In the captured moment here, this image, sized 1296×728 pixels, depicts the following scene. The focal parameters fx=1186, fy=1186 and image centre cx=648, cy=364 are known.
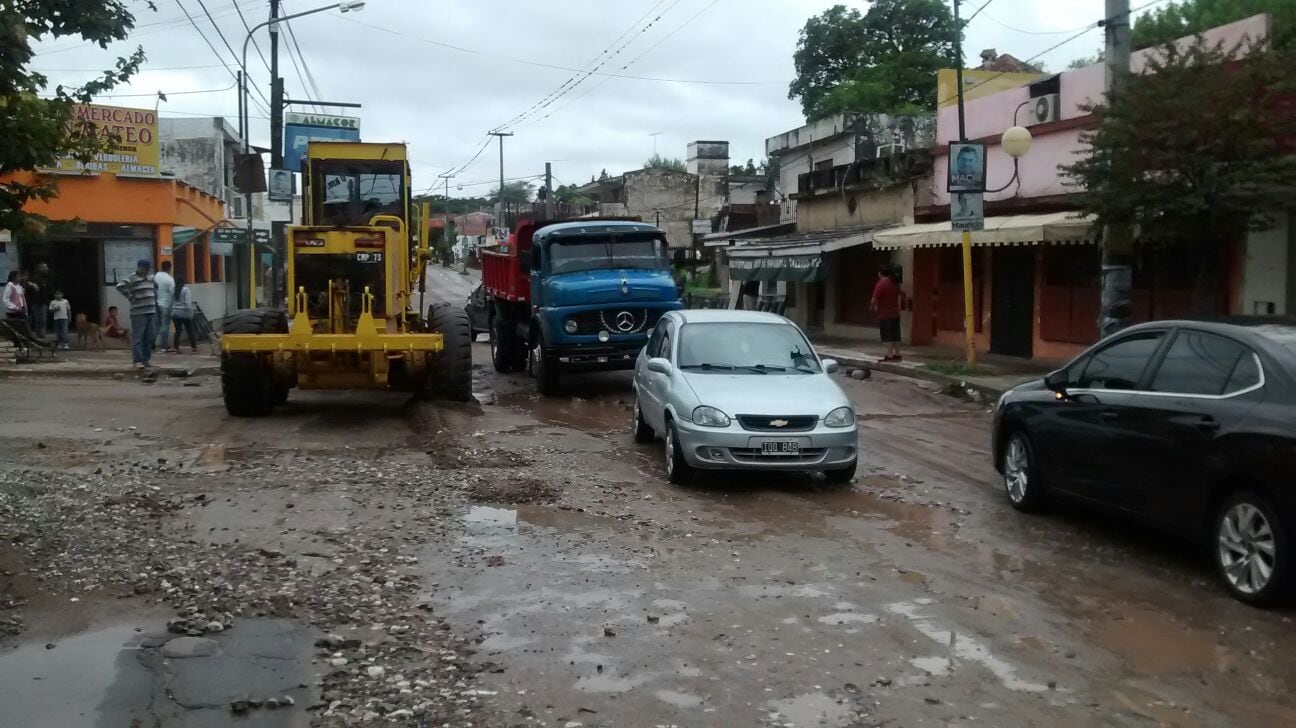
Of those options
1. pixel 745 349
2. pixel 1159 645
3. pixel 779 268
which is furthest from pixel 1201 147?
pixel 779 268

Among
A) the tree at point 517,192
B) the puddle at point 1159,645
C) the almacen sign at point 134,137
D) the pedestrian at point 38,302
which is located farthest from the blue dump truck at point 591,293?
the tree at point 517,192

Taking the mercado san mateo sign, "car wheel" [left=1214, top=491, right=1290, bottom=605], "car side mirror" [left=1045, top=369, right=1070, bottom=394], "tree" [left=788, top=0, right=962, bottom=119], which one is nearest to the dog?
the mercado san mateo sign

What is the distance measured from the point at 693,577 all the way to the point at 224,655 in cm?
280

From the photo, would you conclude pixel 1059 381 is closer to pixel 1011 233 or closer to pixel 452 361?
pixel 452 361

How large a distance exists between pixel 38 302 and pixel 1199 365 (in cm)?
2401

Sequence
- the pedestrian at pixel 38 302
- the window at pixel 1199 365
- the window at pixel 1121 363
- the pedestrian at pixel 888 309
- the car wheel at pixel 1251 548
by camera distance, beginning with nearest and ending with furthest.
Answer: the car wheel at pixel 1251 548
the window at pixel 1199 365
the window at pixel 1121 363
the pedestrian at pixel 888 309
the pedestrian at pixel 38 302

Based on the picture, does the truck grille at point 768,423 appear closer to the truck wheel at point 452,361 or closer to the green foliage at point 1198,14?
the truck wheel at point 452,361

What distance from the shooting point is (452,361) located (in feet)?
48.8

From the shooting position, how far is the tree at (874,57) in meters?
53.7

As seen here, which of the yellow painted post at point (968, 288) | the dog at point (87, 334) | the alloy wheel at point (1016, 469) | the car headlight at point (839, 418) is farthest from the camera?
the dog at point (87, 334)

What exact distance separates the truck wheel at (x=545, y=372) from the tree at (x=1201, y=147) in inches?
304

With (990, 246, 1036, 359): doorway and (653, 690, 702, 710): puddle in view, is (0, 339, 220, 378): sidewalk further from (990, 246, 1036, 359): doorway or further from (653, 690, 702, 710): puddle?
(653, 690, 702, 710): puddle

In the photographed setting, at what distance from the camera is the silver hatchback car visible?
9.91 meters

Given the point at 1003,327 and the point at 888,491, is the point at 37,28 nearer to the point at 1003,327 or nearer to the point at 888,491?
the point at 888,491
